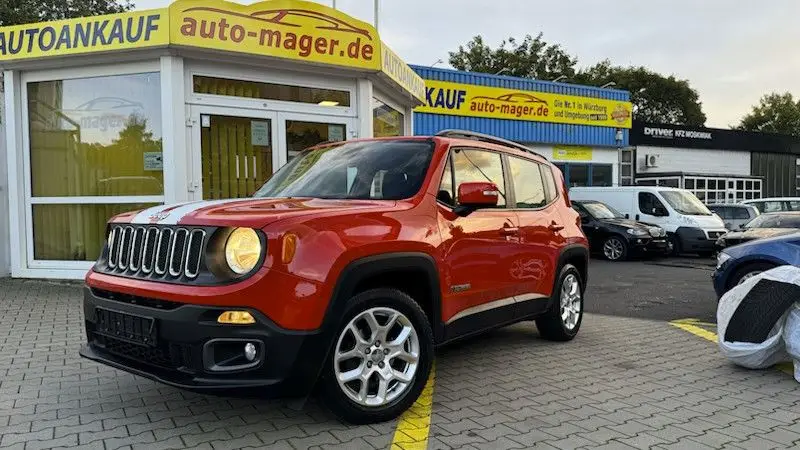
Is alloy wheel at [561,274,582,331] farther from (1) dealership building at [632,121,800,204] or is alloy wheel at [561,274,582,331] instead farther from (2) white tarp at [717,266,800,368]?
(1) dealership building at [632,121,800,204]

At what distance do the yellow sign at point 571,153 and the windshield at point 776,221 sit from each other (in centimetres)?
1254

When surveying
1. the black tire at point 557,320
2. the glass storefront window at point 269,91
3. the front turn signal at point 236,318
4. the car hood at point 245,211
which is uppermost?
the glass storefront window at point 269,91

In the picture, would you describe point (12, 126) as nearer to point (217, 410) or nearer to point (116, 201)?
point (116, 201)

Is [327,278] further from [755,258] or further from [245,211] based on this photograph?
[755,258]

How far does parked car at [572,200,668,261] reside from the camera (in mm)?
14391

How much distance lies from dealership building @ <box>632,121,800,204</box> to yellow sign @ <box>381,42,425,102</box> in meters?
17.3

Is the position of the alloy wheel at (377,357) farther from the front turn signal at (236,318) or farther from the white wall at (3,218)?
the white wall at (3,218)

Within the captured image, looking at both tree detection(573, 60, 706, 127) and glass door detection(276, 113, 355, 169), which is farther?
tree detection(573, 60, 706, 127)

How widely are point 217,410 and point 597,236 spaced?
12553 mm

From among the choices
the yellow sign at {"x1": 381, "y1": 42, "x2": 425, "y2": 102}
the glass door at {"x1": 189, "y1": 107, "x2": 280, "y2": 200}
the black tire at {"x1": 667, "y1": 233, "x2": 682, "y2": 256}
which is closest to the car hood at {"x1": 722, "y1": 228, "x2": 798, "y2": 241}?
the black tire at {"x1": 667, "y1": 233, "x2": 682, "y2": 256}

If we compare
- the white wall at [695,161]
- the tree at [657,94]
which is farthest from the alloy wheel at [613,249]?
the tree at [657,94]

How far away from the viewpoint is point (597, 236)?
15.1m

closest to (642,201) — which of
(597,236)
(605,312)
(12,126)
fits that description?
(597,236)

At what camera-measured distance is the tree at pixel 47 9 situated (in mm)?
22766
